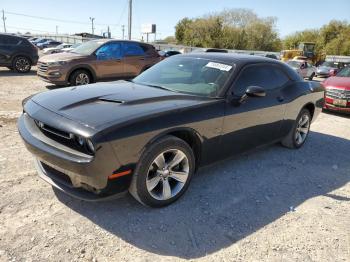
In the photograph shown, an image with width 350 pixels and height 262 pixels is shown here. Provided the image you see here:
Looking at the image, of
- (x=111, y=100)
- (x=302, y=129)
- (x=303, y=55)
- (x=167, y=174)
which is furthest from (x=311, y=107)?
(x=303, y=55)

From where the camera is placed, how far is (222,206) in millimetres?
3590

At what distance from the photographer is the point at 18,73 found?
13867 millimetres

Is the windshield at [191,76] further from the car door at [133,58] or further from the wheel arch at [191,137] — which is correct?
the car door at [133,58]

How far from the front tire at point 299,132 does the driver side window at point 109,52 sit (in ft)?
21.7

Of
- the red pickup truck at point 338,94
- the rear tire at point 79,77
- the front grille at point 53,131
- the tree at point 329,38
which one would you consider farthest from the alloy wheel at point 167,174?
the tree at point 329,38

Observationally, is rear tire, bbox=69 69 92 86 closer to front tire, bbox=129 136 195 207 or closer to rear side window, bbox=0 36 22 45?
rear side window, bbox=0 36 22 45

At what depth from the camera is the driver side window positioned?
10245 mm

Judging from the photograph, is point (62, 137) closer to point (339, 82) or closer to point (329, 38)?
point (339, 82)

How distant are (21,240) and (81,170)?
778 mm

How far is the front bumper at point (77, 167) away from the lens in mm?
2771

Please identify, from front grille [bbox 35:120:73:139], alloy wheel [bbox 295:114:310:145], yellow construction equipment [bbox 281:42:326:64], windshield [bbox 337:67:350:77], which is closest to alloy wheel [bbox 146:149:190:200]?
front grille [bbox 35:120:73:139]

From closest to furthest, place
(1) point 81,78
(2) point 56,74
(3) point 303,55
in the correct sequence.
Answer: (2) point 56,74
(1) point 81,78
(3) point 303,55

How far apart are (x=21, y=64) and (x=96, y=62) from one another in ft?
18.3

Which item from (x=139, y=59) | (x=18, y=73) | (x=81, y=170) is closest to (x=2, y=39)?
(x=18, y=73)
